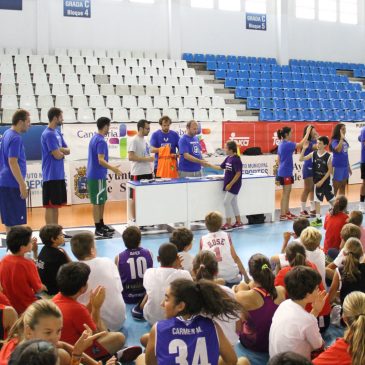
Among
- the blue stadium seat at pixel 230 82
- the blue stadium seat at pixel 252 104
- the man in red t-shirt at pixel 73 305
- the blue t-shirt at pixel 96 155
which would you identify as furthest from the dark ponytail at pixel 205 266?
the blue stadium seat at pixel 230 82

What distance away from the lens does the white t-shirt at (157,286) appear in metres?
3.97

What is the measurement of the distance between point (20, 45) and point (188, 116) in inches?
229

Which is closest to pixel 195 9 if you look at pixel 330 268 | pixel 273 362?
pixel 330 268

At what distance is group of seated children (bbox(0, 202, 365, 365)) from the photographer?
2.47m

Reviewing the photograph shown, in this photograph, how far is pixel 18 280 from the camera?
12.8ft

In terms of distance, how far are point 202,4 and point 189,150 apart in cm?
1184

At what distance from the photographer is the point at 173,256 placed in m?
4.05

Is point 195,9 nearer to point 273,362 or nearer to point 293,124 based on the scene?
point 293,124

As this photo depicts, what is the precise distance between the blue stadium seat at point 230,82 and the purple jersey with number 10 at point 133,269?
13.5 meters

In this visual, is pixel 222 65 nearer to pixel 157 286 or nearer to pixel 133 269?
pixel 133 269

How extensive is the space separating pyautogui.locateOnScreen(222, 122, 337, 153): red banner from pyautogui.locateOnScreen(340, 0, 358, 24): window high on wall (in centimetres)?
1014

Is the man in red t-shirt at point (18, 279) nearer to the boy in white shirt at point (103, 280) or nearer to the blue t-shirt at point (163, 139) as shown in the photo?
the boy in white shirt at point (103, 280)

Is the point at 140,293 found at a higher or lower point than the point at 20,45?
lower

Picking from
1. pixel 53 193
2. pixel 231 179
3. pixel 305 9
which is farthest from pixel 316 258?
pixel 305 9
